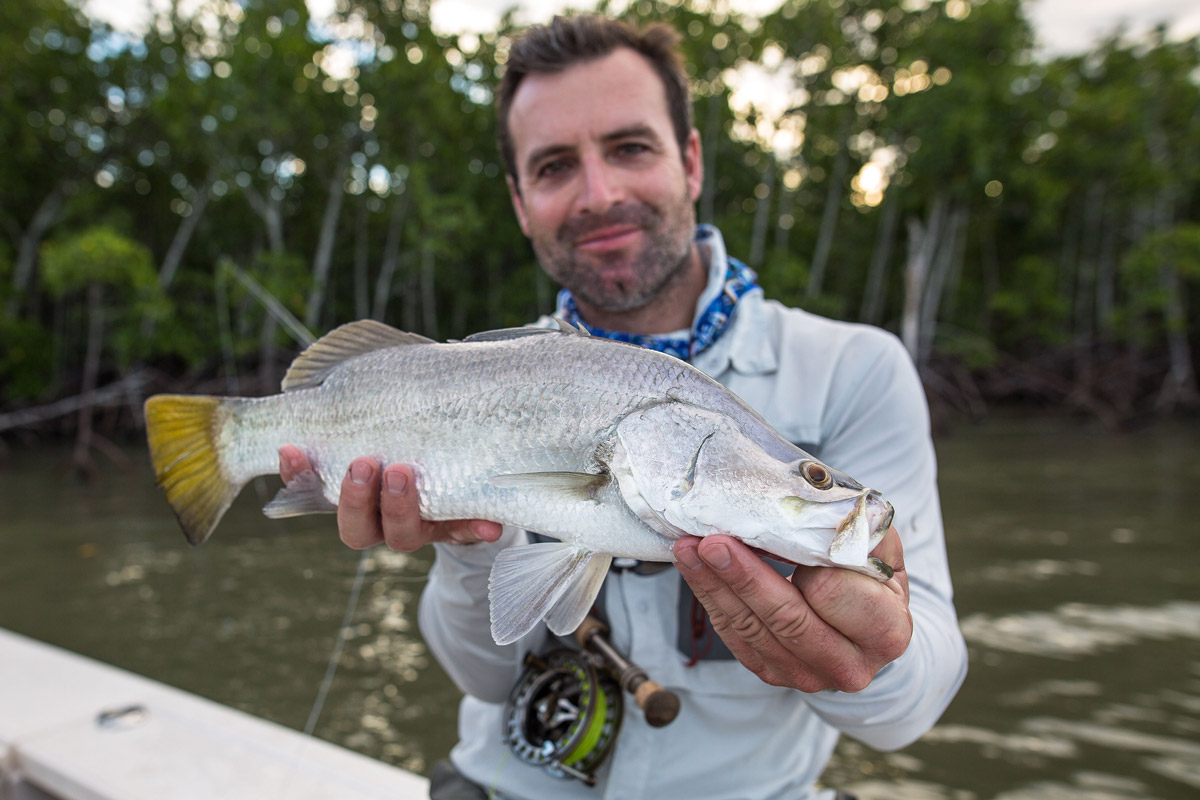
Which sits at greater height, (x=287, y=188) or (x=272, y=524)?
(x=287, y=188)

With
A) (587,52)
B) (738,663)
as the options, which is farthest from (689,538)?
(587,52)

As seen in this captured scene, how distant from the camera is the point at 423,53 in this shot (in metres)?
19.8

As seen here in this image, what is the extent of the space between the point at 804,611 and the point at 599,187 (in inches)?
58.8

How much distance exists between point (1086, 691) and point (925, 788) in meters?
1.83

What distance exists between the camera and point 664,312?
2498 millimetres

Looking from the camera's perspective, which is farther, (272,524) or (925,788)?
(272,524)

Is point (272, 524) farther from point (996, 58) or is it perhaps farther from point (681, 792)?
point (996, 58)

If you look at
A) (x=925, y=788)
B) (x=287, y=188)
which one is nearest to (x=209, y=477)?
(x=925, y=788)

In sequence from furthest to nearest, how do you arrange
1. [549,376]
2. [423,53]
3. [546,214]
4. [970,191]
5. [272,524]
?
[970,191] < [423,53] < [272,524] < [546,214] < [549,376]

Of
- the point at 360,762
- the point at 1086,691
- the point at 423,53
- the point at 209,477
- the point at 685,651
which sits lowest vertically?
the point at 1086,691

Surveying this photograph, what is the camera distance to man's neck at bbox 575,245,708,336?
2461 millimetres

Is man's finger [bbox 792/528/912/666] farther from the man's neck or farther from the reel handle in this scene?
the man's neck

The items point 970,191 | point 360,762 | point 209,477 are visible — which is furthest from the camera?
point 970,191

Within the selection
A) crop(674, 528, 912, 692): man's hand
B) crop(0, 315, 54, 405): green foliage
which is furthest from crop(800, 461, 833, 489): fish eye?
crop(0, 315, 54, 405): green foliage
